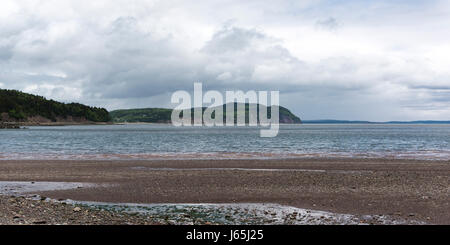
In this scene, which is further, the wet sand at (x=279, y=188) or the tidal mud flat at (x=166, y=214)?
the wet sand at (x=279, y=188)

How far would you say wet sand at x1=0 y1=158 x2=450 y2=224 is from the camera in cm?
1653

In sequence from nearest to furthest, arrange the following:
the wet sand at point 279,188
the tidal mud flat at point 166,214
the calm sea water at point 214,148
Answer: the tidal mud flat at point 166,214 → the wet sand at point 279,188 → the calm sea water at point 214,148

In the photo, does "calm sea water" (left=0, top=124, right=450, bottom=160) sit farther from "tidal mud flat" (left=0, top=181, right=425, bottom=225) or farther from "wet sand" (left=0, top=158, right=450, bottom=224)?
"tidal mud flat" (left=0, top=181, right=425, bottom=225)

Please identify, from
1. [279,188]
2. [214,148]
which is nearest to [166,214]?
[279,188]

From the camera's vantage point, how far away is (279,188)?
20984 millimetres

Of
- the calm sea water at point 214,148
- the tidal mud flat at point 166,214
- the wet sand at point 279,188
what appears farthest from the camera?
the calm sea water at point 214,148

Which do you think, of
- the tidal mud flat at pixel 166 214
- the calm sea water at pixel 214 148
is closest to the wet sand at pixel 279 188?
the tidal mud flat at pixel 166 214

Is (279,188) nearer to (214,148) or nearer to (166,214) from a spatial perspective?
(166,214)

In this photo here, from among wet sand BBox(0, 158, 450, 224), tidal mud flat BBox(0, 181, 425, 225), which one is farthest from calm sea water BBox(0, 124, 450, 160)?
tidal mud flat BBox(0, 181, 425, 225)

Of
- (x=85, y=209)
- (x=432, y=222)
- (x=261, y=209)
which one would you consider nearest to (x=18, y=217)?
(x=85, y=209)

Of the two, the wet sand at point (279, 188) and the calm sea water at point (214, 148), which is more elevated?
the wet sand at point (279, 188)

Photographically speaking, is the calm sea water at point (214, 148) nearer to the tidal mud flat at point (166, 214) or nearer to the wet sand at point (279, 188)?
the wet sand at point (279, 188)

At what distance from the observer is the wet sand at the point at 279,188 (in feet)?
54.2
